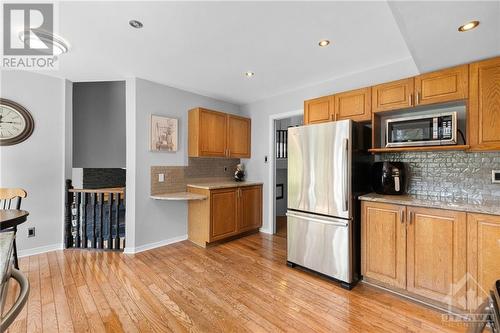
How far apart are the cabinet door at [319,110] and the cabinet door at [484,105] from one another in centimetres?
130

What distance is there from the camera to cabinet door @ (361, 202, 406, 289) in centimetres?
215

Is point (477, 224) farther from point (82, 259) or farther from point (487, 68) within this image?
point (82, 259)

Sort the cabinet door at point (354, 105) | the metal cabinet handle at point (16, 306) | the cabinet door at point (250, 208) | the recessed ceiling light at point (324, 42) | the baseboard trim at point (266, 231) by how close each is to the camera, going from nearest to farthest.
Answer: the metal cabinet handle at point (16, 306), the recessed ceiling light at point (324, 42), the cabinet door at point (354, 105), the cabinet door at point (250, 208), the baseboard trim at point (266, 231)

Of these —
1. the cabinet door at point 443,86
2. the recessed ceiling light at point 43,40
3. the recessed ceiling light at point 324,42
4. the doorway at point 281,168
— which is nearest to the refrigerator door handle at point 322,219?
the cabinet door at point 443,86

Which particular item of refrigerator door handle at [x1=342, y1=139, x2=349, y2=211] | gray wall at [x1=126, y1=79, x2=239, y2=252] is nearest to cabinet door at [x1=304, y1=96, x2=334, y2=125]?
refrigerator door handle at [x1=342, y1=139, x2=349, y2=211]

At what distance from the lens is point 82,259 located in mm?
2961

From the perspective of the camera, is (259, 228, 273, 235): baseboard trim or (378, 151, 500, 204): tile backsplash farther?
(259, 228, 273, 235): baseboard trim

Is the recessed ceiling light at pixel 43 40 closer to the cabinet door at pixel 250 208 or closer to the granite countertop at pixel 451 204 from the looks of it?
the cabinet door at pixel 250 208

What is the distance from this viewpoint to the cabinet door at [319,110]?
294cm

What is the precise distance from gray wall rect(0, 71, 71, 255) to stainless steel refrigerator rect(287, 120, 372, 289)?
3299 mm

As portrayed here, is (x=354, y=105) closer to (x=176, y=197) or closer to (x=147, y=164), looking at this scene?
(x=176, y=197)

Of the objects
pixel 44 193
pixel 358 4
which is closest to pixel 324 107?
pixel 358 4

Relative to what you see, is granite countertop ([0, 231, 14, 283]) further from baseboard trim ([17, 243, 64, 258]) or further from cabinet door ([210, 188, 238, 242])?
baseboard trim ([17, 243, 64, 258])

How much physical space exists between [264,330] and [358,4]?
8.49 ft
